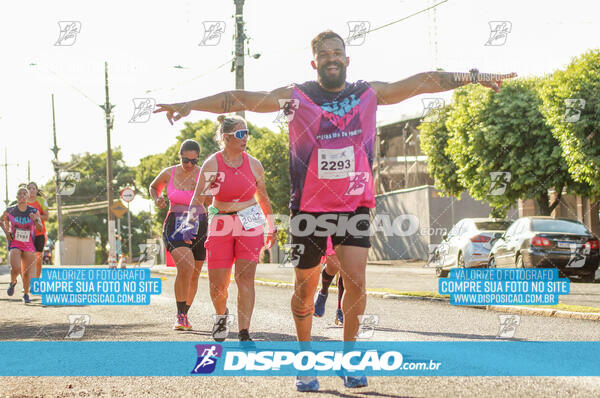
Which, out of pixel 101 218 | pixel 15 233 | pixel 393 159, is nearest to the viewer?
pixel 15 233

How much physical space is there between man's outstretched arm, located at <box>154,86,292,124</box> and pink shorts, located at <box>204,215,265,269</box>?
81.5 inches

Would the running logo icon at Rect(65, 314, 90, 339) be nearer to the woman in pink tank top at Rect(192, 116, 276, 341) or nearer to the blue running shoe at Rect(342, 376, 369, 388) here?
the woman in pink tank top at Rect(192, 116, 276, 341)

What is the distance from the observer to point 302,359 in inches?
203

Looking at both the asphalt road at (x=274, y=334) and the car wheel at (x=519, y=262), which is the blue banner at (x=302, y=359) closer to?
the asphalt road at (x=274, y=334)

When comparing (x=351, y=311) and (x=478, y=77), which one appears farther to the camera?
(x=478, y=77)

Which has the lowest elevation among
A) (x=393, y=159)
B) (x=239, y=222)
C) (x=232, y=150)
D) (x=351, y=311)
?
(x=351, y=311)

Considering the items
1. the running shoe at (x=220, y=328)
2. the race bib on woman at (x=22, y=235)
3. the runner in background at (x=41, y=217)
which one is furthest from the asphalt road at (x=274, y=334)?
the race bib on woman at (x=22, y=235)

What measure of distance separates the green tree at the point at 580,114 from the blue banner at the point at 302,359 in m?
16.2

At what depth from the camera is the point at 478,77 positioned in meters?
A: 5.47

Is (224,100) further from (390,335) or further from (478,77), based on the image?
(390,335)

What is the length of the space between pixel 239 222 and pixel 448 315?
431 cm

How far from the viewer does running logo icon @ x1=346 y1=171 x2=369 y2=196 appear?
16.5 ft

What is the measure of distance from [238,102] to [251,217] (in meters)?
2.21

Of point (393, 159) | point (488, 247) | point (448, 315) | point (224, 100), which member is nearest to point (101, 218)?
point (393, 159)
